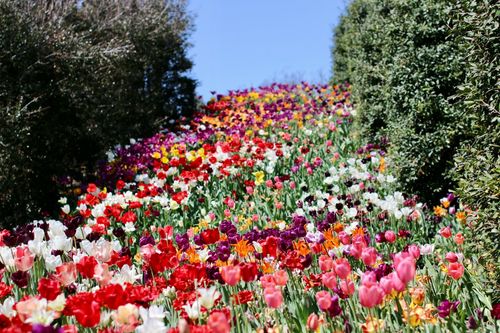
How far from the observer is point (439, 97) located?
597 centimetres

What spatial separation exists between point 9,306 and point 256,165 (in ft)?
18.1

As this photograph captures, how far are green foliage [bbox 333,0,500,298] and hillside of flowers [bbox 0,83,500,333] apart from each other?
24 cm

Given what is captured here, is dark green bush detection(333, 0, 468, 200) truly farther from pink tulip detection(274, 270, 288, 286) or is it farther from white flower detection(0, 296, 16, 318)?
white flower detection(0, 296, 16, 318)

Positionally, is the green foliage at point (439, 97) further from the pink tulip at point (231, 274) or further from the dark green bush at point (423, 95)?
the pink tulip at point (231, 274)

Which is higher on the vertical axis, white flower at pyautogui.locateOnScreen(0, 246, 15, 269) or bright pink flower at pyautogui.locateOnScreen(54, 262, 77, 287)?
white flower at pyautogui.locateOnScreen(0, 246, 15, 269)

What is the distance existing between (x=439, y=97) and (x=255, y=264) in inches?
162

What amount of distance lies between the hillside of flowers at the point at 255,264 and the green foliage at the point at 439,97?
24cm

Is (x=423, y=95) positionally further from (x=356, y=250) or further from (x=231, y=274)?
(x=231, y=274)

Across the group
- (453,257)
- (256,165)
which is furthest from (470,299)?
(256,165)

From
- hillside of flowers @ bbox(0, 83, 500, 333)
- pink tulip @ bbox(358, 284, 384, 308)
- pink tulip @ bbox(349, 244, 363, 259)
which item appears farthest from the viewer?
pink tulip @ bbox(349, 244, 363, 259)

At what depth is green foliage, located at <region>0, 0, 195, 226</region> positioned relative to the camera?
732cm

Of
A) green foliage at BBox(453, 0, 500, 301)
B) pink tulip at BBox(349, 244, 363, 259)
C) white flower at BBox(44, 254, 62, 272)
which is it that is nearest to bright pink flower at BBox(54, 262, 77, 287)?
white flower at BBox(44, 254, 62, 272)

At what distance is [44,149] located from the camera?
810 centimetres

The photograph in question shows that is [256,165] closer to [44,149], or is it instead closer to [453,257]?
[44,149]
